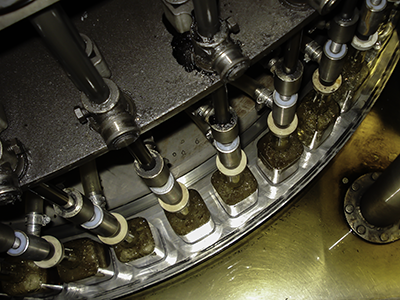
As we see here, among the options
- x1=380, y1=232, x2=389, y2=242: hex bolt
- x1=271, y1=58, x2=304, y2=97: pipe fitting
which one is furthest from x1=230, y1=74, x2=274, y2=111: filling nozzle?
x1=380, y1=232, x2=389, y2=242: hex bolt

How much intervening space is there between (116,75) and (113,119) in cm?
18

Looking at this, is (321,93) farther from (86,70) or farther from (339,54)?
(86,70)

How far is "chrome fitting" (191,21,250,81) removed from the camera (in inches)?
23.6

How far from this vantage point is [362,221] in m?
1.14

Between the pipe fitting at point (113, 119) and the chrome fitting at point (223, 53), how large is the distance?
17cm

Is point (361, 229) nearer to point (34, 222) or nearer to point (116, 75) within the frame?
point (116, 75)

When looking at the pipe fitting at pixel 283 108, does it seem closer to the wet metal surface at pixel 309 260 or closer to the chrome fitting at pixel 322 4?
the chrome fitting at pixel 322 4

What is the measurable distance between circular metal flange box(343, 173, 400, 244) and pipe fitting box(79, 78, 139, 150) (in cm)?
83

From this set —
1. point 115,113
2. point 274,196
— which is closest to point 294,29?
point 115,113

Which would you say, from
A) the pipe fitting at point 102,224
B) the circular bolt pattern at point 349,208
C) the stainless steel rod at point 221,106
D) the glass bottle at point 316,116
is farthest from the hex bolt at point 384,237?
the pipe fitting at point 102,224

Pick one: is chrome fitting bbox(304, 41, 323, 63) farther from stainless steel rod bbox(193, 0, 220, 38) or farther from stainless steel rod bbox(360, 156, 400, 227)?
stainless steel rod bbox(193, 0, 220, 38)

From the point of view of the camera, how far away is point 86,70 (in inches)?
20.9

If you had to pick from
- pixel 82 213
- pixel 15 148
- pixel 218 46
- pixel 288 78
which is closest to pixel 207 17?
pixel 218 46

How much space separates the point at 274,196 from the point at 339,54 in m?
0.47
